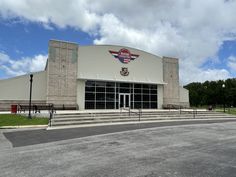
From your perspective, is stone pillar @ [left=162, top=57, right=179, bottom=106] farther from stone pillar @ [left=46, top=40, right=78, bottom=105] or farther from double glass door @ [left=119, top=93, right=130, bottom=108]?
stone pillar @ [left=46, top=40, right=78, bottom=105]

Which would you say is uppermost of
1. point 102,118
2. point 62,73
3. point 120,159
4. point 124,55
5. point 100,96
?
point 124,55

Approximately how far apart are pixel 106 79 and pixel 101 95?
2354mm

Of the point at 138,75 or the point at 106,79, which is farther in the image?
the point at 138,75

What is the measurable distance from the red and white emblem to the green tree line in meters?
57.8

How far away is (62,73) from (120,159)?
80.5 feet

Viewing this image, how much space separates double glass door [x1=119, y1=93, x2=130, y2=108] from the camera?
1332 inches

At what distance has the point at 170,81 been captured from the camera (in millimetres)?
37781

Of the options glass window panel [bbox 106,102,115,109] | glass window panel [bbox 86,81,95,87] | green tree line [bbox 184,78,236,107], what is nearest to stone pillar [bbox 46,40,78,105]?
glass window panel [bbox 86,81,95,87]

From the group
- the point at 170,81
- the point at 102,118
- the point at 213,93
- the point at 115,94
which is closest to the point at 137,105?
the point at 115,94

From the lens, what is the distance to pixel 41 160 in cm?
693

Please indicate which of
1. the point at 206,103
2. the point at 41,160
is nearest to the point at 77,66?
the point at 41,160

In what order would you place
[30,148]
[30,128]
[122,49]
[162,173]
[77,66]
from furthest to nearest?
1. [122,49]
2. [77,66]
3. [30,128]
4. [30,148]
5. [162,173]

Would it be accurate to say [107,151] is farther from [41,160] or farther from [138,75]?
[138,75]

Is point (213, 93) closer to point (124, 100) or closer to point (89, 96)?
point (124, 100)
